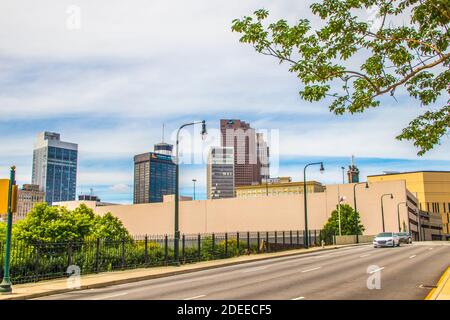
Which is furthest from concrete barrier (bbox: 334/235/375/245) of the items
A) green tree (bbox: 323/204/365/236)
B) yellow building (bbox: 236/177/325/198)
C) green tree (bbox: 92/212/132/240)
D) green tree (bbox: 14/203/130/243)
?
yellow building (bbox: 236/177/325/198)

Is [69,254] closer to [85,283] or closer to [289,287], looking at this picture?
[85,283]

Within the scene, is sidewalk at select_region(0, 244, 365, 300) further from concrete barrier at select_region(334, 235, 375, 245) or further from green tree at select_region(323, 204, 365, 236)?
green tree at select_region(323, 204, 365, 236)

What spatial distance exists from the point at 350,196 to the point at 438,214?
239ft

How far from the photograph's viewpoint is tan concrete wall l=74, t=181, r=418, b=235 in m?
93.4

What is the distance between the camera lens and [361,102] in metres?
13.5

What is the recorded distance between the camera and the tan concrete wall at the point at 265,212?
93.4 m

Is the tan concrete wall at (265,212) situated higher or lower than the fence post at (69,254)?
higher

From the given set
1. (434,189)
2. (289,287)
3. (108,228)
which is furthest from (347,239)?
(434,189)

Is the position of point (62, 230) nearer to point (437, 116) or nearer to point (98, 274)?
point (98, 274)

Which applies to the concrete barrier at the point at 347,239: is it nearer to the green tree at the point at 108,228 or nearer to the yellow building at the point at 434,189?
the green tree at the point at 108,228

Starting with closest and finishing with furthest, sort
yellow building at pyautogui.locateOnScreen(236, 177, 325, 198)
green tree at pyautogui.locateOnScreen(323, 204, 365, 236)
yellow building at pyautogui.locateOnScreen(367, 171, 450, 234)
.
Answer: green tree at pyautogui.locateOnScreen(323, 204, 365, 236), yellow building at pyautogui.locateOnScreen(367, 171, 450, 234), yellow building at pyautogui.locateOnScreen(236, 177, 325, 198)

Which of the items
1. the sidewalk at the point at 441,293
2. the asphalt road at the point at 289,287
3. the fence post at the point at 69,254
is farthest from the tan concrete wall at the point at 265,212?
the sidewalk at the point at 441,293
